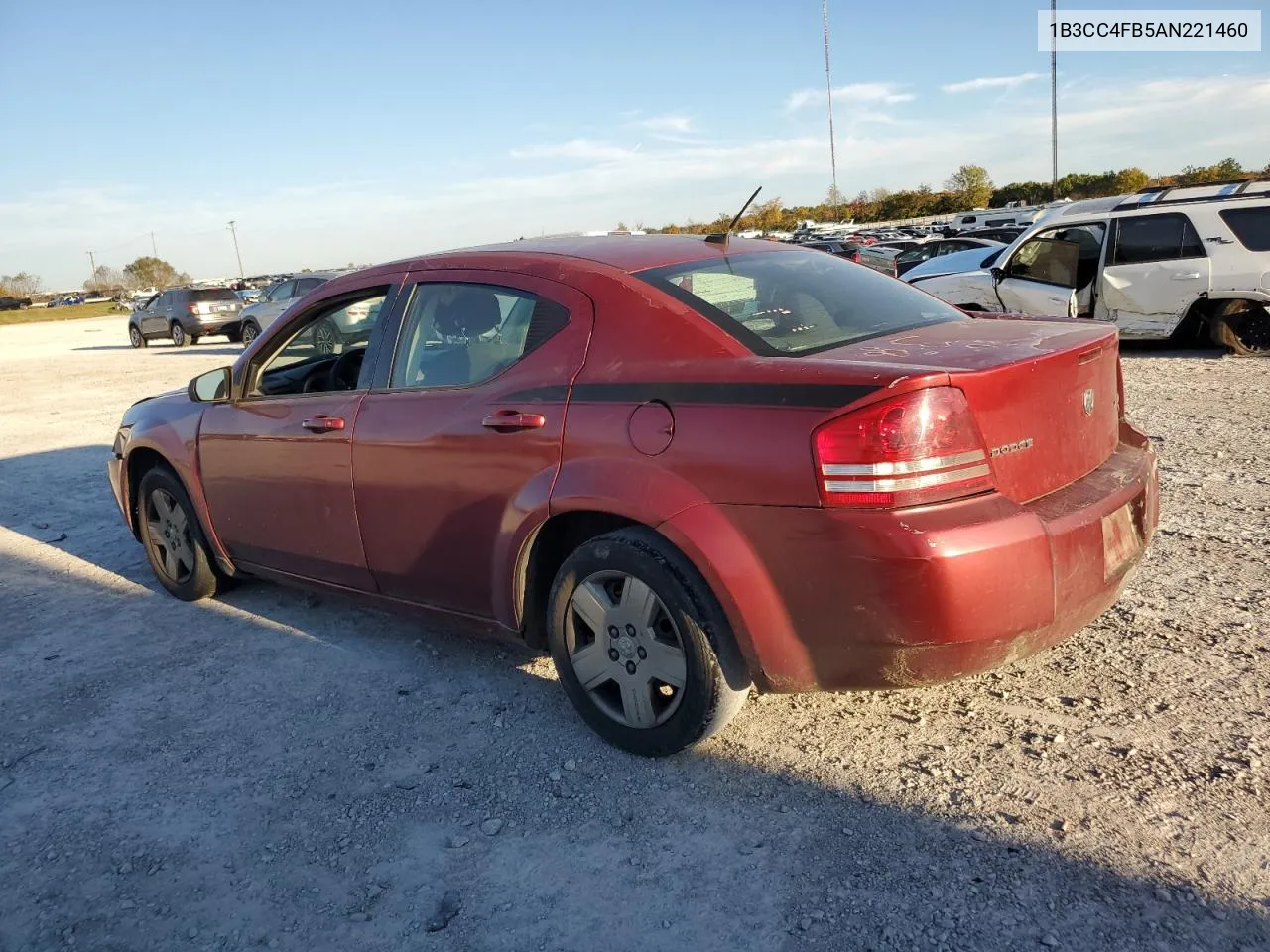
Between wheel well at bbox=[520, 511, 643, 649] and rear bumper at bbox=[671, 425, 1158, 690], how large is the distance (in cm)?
57

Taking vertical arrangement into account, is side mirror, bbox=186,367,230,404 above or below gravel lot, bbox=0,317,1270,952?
above

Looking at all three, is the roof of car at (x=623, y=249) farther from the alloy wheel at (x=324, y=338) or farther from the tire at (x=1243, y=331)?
the tire at (x=1243, y=331)

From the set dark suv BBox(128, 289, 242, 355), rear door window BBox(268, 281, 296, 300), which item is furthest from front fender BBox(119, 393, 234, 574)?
dark suv BBox(128, 289, 242, 355)

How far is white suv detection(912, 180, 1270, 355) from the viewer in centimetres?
1030

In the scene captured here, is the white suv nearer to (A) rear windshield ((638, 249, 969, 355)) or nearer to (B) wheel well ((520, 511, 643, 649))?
(A) rear windshield ((638, 249, 969, 355))

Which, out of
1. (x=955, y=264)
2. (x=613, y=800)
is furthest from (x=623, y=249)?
(x=955, y=264)

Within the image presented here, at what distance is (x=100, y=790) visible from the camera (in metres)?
3.28

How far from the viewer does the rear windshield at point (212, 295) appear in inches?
1035

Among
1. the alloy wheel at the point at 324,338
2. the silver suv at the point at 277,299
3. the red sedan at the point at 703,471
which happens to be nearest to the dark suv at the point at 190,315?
the silver suv at the point at 277,299

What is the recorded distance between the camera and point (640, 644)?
309 cm

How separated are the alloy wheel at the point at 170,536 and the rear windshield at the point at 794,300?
3.04 m

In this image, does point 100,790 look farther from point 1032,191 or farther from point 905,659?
point 1032,191

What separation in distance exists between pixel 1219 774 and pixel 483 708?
7.76ft

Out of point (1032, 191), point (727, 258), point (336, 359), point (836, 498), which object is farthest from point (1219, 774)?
point (1032, 191)
